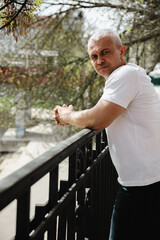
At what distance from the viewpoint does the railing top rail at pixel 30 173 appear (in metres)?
0.88

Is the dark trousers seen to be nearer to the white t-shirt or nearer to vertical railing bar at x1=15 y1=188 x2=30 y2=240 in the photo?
the white t-shirt

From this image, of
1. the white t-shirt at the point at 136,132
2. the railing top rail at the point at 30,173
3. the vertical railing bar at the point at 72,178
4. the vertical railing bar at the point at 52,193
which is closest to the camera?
the railing top rail at the point at 30,173

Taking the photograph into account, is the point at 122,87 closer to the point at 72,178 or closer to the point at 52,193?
the point at 72,178

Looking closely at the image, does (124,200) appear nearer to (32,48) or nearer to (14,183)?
(14,183)

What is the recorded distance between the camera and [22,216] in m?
1.02

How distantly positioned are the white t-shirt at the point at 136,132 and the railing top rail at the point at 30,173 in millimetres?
313

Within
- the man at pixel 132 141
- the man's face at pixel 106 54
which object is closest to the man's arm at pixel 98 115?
the man at pixel 132 141

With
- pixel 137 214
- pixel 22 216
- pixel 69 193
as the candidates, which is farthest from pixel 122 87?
pixel 22 216

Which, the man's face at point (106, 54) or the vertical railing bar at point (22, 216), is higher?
the man's face at point (106, 54)

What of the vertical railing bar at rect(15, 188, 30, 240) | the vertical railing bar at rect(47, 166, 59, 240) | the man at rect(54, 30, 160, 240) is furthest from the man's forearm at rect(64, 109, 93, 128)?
the vertical railing bar at rect(15, 188, 30, 240)

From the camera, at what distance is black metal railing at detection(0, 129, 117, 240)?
1.01 metres

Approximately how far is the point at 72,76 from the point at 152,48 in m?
2.76

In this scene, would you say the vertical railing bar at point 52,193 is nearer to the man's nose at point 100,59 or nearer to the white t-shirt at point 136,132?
the white t-shirt at point 136,132

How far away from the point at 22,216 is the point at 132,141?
2.87ft
